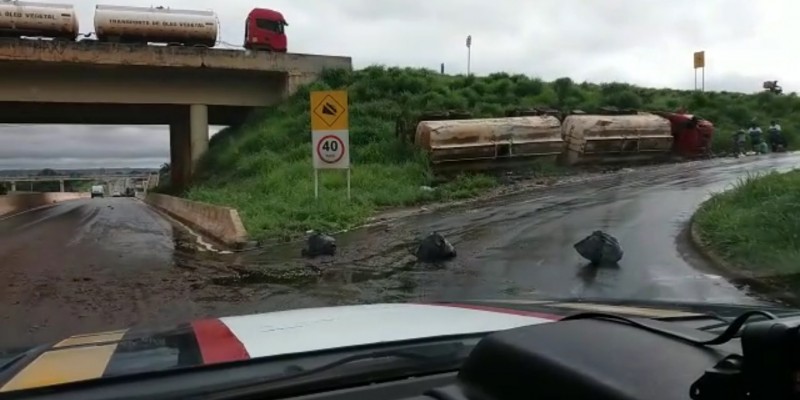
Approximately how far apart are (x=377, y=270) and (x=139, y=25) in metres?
24.2

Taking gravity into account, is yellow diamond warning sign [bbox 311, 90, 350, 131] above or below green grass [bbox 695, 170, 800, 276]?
above

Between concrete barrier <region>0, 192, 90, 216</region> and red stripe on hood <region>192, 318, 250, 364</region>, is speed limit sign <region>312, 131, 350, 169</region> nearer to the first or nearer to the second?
red stripe on hood <region>192, 318, 250, 364</region>

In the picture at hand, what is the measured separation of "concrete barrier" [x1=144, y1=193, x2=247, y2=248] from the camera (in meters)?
14.2

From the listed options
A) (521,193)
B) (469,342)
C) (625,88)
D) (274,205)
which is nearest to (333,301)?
(469,342)

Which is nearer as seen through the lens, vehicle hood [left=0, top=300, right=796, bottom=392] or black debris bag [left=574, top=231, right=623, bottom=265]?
vehicle hood [left=0, top=300, right=796, bottom=392]

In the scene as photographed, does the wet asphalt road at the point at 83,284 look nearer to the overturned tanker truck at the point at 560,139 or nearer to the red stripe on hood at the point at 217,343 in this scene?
the red stripe on hood at the point at 217,343

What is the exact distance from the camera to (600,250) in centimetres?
964

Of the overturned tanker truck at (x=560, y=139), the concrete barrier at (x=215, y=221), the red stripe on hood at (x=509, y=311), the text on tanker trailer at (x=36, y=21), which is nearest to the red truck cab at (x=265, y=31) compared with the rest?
the text on tanker trailer at (x=36, y=21)

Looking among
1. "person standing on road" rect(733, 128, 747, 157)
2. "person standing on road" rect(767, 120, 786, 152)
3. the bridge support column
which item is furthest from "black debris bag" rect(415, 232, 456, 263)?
"person standing on road" rect(767, 120, 786, 152)

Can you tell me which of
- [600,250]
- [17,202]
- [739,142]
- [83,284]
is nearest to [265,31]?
[17,202]

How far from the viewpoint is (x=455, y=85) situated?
1336 inches

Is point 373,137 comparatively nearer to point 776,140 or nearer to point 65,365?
point 776,140

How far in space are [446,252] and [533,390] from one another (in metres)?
9.04

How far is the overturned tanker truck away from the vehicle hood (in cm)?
1869
